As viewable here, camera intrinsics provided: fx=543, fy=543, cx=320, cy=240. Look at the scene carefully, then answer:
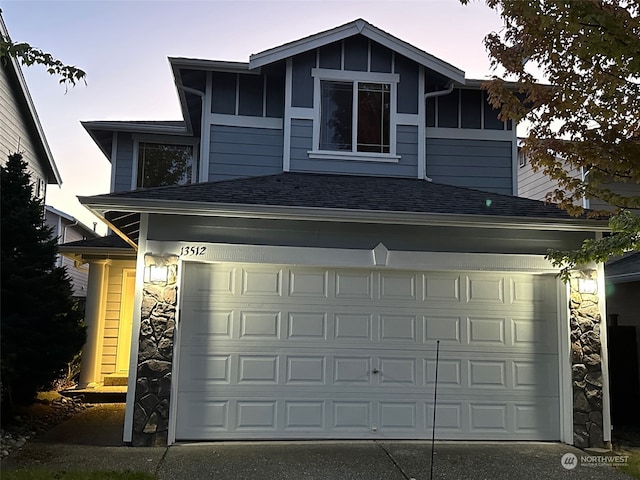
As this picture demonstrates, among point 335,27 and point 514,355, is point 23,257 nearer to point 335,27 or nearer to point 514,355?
point 335,27

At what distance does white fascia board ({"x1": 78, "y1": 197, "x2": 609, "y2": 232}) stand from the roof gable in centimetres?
372

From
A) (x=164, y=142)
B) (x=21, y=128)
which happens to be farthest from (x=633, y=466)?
(x=21, y=128)

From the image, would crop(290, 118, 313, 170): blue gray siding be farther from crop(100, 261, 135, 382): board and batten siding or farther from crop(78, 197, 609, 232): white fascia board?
crop(100, 261, 135, 382): board and batten siding

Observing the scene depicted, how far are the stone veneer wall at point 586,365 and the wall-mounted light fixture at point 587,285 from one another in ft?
0.08

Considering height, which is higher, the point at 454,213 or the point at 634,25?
the point at 634,25

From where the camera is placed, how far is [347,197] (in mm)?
7031

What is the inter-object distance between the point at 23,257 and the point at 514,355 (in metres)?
6.83

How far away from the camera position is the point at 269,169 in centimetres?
956

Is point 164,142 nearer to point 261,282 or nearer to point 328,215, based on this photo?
point 261,282

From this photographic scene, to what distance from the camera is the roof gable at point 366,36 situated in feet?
29.3

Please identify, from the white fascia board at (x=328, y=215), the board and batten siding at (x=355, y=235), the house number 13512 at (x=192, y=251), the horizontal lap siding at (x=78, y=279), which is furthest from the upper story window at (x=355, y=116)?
the horizontal lap siding at (x=78, y=279)

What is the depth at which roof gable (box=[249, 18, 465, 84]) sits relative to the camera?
29.3 feet

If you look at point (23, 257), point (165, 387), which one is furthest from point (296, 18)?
point (165, 387)

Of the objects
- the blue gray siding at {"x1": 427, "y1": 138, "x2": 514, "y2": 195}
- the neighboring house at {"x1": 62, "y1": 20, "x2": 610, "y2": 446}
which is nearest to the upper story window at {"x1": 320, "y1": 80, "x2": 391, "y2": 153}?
the blue gray siding at {"x1": 427, "y1": 138, "x2": 514, "y2": 195}
